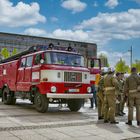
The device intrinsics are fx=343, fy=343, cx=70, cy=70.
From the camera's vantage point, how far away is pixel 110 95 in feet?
37.3

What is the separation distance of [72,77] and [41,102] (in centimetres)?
162

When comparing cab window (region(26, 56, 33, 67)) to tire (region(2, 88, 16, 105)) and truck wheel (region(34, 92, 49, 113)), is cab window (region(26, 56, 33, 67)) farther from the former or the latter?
tire (region(2, 88, 16, 105))

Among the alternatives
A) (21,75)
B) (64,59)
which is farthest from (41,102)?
(21,75)

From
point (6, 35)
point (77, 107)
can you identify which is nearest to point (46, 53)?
point (77, 107)

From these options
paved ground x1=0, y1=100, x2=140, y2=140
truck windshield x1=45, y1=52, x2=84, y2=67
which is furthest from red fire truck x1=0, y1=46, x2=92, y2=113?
paved ground x1=0, y1=100, x2=140, y2=140

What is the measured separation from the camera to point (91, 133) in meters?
9.35

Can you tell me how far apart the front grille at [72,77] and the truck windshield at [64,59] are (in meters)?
0.56

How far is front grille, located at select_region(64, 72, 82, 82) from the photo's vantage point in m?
13.9

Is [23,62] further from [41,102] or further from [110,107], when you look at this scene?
[110,107]

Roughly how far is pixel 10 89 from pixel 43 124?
717cm

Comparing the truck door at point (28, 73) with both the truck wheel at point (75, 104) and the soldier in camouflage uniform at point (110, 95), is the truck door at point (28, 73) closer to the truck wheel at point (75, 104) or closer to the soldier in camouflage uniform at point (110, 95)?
the truck wheel at point (75, 104)

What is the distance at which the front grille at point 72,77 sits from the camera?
45.5 feet

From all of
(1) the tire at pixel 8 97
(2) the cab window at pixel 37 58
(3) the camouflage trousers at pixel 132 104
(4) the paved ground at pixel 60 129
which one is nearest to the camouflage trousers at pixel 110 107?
(4) the paved ground at pixel 60 129

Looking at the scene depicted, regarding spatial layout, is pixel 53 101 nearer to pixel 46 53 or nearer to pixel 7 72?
pixel 46 53
